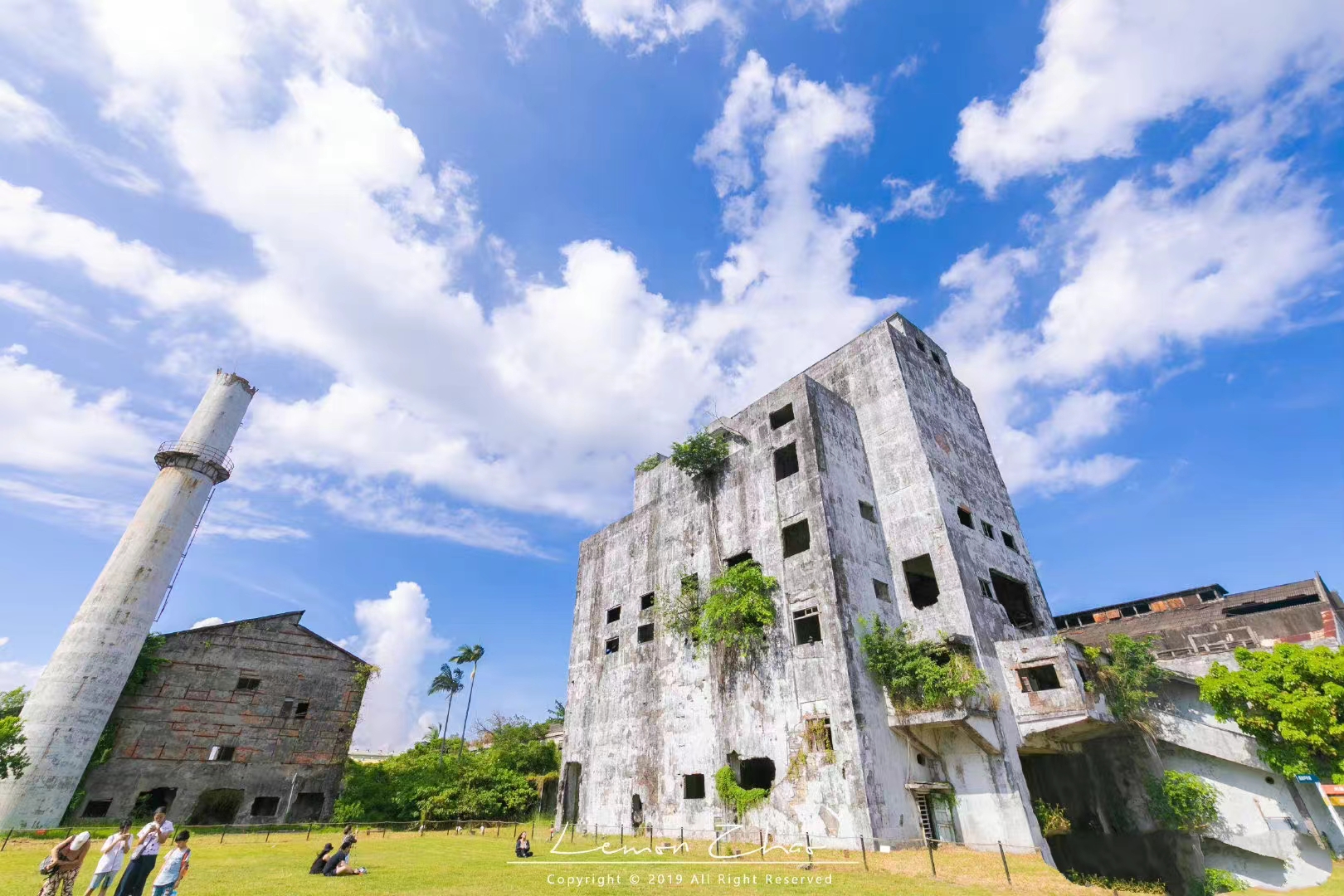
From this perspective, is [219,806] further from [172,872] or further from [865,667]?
[865,667]

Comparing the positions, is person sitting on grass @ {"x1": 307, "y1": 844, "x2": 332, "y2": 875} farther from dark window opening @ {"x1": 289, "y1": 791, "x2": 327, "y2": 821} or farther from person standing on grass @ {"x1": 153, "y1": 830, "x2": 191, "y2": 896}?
dark window opening @ {"x1": 289, "y1": 791, "x2": 327, "y2": 821}

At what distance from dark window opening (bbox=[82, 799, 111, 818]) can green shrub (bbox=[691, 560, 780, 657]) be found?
2834 cm

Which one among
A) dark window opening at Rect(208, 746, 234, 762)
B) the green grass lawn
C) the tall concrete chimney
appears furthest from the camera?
dark window opening at Rect(208, 746, 234, 762)

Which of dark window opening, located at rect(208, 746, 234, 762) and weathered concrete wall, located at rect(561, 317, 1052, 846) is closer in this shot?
weathered concrete wall, located at rect(561, 317, 1052, 846)

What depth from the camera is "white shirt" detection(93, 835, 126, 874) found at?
10.5 meters

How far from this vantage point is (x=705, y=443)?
31.4 metres

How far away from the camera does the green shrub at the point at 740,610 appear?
2511cm

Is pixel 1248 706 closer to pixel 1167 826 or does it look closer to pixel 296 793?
pixel 1167 826

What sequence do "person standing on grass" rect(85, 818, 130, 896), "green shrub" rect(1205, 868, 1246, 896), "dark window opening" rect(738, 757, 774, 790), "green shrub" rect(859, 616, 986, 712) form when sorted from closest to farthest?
"person standing on grass" rect(85, 818, 130, 896)
"green shrub" rect(859, 616, 986, 712)
"green shrub" rect(1205, 868, 1246, 896)
"dark window opening" rect(738, 757, 774, 790)

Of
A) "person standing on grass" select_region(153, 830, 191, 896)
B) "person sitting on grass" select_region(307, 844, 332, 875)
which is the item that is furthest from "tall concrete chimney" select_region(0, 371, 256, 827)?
"person standing on grass" select_region(153, 830, 191, 896)

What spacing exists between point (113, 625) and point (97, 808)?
321 inches

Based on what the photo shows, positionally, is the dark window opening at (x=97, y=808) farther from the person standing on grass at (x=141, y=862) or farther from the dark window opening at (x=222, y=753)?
the person standing on grass at (x=141, y=862)

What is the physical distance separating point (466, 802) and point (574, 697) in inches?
317

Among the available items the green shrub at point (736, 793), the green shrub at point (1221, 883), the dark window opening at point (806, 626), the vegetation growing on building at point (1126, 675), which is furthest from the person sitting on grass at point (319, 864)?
the green shrub at point (1221, 883)
